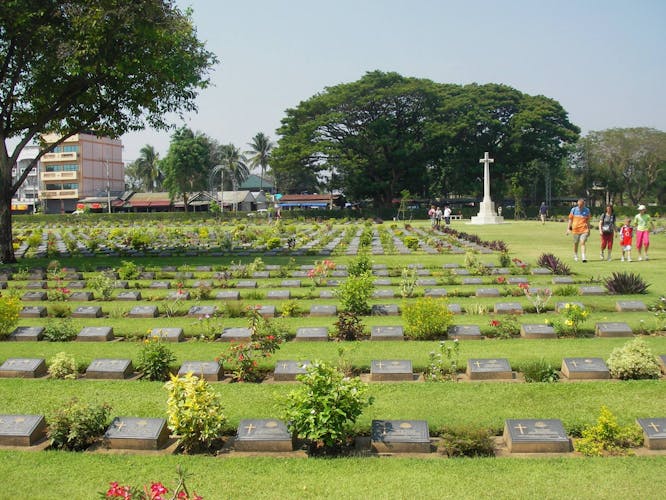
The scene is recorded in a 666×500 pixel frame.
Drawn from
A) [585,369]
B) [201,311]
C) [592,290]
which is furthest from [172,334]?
[592,290]

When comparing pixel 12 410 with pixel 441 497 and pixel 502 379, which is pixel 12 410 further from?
pixel 502 379

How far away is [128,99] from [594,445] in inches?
906

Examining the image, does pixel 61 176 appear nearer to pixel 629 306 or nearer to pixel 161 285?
pixel 161 285

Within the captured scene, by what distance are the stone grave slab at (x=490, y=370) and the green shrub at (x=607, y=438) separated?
201cm

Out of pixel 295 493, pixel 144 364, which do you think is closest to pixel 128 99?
pixel 144 364

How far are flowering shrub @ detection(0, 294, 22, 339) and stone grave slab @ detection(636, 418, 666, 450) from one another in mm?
9511

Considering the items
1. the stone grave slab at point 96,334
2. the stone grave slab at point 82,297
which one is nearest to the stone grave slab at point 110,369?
the stone grave slab at point 96,334

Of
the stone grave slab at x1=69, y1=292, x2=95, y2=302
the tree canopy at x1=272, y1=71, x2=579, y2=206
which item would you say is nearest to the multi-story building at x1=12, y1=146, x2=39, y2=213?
the tree canopy at x1=272, y1=71, x2=579, y2=206

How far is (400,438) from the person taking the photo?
5648 mm

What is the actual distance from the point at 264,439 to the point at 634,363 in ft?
15.2

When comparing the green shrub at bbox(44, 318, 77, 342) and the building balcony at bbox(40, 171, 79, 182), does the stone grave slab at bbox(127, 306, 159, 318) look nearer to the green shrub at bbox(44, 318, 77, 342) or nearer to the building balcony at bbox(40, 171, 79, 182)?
the green shrub at bbox(44, 318, 77, 342)

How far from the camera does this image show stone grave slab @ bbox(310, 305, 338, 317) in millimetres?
12016

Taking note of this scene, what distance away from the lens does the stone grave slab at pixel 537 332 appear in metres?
9.71

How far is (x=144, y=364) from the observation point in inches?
316
